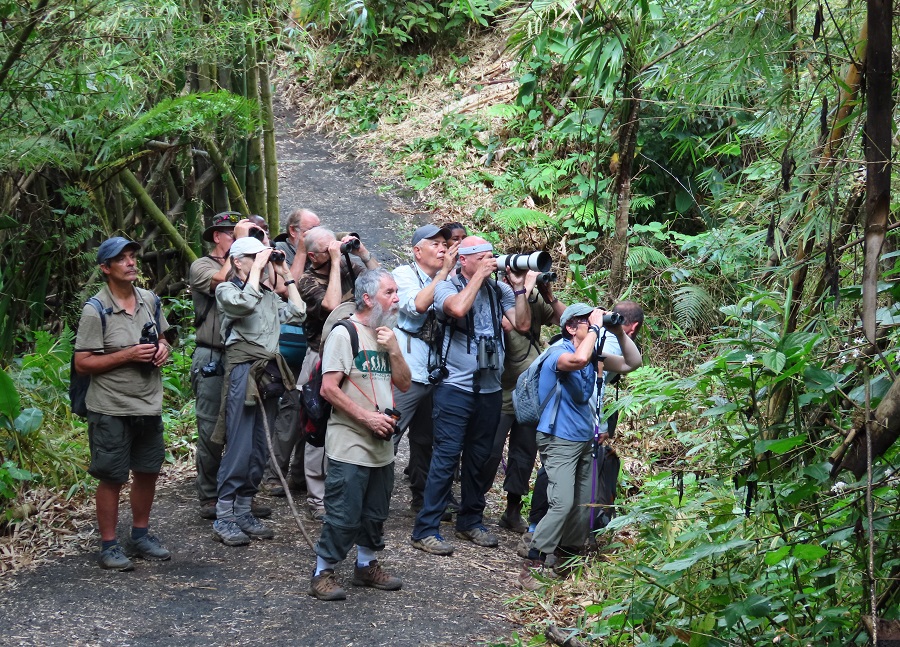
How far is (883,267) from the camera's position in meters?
3.33

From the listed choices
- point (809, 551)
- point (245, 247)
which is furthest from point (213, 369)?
point (809, 551)

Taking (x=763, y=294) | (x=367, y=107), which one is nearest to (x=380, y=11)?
(x=367, y=107)

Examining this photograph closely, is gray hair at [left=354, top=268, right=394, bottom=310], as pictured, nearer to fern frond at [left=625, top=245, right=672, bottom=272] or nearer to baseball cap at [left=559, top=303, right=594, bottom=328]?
baseball cap at [left=559, top=303, right=594, bottom=328]

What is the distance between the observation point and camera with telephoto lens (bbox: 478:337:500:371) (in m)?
5.56

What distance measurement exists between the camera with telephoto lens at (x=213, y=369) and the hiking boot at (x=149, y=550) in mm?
992

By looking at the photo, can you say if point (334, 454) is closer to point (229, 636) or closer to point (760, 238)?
point (229, 636)

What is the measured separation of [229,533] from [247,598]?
0.72 m

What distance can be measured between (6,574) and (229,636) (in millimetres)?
1476

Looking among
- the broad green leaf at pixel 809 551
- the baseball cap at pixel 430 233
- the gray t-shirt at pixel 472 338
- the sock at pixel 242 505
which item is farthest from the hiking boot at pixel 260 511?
the broad green leaf at pixel 809 551

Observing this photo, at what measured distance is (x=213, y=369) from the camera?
5598 mm

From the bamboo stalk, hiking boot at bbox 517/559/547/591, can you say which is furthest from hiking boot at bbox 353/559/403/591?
the bamboo stalk

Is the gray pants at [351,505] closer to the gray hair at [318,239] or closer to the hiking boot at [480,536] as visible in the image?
the hiking boot at [480,536]

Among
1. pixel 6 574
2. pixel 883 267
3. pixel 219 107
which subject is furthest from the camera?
pixel 219 107

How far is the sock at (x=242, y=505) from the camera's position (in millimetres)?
5535
